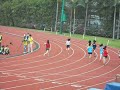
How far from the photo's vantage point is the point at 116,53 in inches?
1095

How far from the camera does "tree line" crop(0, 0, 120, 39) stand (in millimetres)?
43000

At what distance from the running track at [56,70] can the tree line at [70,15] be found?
1487 cm

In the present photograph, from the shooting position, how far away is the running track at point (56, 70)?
1558cm

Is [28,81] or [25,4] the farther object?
[25,4]

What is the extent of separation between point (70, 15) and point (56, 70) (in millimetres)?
27621

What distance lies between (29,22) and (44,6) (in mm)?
3412

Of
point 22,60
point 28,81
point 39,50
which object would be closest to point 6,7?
point 39,50

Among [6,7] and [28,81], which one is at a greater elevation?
[6,7]

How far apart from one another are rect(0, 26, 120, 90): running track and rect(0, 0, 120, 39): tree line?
14.9 meters

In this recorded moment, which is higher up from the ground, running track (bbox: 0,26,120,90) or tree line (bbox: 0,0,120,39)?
tree line (bbox: 0,0,120,39)

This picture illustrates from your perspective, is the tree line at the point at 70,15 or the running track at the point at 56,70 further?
the tree line at the point at 70,15

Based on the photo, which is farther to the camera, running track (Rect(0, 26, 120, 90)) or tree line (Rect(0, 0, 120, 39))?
tree line (Rect(0, 0, 120, 39))

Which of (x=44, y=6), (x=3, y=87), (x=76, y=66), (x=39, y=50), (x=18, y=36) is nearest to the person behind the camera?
(x=3, y=87)

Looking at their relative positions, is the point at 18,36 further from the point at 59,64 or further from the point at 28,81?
the point at 28,81
